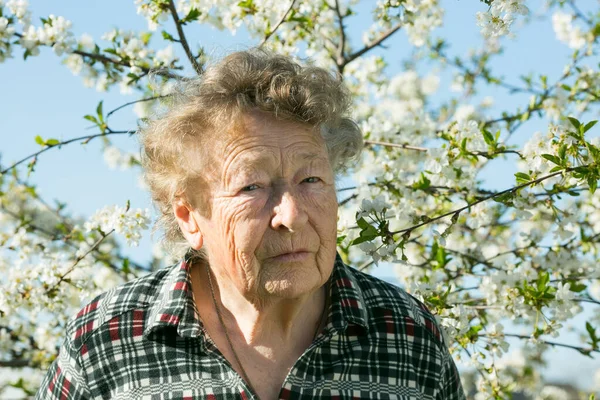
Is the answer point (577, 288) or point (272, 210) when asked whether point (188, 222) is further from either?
point (577, 288)

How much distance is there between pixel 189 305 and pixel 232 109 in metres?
0.62

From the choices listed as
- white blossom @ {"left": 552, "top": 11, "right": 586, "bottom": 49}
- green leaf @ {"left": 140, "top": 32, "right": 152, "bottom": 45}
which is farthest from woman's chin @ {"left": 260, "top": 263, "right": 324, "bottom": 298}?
white blossom @ {"left": 552, "top": 11, "right": 586, "bottom": 49}

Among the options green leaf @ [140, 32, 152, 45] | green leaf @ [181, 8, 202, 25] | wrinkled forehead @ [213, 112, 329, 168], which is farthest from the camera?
green leaf @ [140, 32, 152, 45]

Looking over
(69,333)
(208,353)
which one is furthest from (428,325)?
(69,333)

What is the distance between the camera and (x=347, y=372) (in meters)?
2.49

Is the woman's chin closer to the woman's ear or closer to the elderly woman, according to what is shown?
the elderly woman

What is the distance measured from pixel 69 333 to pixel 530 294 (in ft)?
5.51

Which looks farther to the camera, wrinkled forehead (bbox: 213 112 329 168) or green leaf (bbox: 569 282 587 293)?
green leaf (bbox: 569 282 587 293)

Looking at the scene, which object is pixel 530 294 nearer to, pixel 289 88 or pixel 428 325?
pixel 428 325

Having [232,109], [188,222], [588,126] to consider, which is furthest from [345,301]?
[588,126]

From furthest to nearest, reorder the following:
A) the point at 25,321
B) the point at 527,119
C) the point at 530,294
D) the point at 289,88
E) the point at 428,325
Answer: the point at 25,321 → the point at 527,119 → the point at 530,294 → the point at 428,325 → the point at 289,88

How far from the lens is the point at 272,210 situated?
2350 millimetres

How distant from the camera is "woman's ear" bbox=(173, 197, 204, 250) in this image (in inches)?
102

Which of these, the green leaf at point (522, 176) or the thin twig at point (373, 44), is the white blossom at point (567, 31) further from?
the green leaf at point (522, 176)
